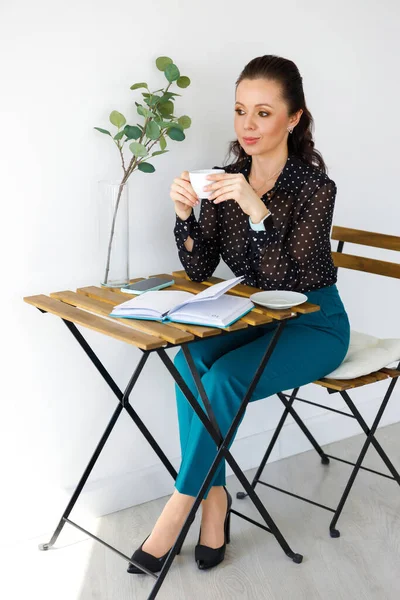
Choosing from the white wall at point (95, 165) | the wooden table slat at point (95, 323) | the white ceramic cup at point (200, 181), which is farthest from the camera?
the white wall at point (95, 165)

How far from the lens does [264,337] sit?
7.60 ft

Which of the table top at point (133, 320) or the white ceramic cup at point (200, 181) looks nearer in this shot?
the table top at point (133, 320)

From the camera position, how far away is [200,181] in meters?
2.03

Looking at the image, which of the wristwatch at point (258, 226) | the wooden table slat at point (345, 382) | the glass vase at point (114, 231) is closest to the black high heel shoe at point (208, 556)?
the wooden table slat at point (345, 382)

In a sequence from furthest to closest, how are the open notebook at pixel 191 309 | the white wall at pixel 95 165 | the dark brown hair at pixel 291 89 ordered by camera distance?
the dark brown hair at pixel 291 89 < the white wall at pixel 95 165 < the open notebook at pixel 191 309

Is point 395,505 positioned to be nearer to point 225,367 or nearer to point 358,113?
point 225,367

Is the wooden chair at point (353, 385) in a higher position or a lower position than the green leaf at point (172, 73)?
lower

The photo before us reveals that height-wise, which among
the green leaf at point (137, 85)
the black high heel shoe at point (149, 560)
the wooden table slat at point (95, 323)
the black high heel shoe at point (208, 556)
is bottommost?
the black high heel shoe at point (208, 556)

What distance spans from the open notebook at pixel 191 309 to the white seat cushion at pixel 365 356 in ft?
1.56

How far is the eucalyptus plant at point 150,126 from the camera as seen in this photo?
90.4 inches

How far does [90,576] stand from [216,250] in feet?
3.55

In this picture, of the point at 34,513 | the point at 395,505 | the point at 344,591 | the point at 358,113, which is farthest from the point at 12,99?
the point at 395,505

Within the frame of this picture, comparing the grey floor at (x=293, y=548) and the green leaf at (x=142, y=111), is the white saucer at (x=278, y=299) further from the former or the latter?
the grey floor at (x=293, y=548)

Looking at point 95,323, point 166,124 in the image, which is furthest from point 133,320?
point 166,124
